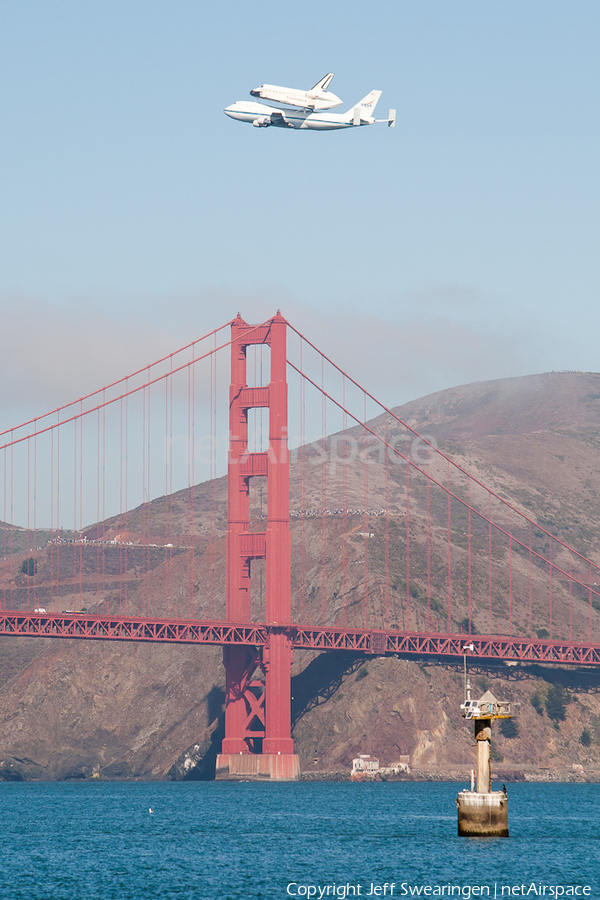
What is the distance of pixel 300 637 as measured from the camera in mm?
117875

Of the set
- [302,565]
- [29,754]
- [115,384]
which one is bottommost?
[29,754]

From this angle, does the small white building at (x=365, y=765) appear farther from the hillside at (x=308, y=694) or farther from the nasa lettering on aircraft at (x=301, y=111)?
the nasa lettering on aircraft at (x=301, y=111)

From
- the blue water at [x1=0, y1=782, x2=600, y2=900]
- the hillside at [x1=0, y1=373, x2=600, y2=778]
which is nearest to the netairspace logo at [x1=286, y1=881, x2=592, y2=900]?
the blue water at [x1=0, y1=782, x2=600, y2=900]

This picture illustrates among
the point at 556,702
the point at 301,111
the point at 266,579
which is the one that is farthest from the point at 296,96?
the point at 556,702

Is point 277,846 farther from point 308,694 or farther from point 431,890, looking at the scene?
point 308,694

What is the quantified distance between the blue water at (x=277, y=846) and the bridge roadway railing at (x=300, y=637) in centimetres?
1312

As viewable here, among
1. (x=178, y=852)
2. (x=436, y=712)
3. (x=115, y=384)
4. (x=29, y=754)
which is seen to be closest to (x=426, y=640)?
(x=436, y=712)

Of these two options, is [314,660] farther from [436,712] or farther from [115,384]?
[115,384]

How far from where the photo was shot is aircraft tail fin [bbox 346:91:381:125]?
8819 cm

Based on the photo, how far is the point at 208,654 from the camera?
143500 millimetres

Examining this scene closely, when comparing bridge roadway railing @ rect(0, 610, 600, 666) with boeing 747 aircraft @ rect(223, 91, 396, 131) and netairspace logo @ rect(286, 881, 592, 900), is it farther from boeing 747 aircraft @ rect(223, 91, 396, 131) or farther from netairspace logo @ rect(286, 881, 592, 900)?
netairspace logo @ rect(286, 881, 592, 900)

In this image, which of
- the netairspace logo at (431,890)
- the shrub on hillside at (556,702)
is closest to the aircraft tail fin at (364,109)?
the netairspace logo at (431,890)

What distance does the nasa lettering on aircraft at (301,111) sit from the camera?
285 feet

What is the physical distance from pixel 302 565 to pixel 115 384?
36050 millimetres
